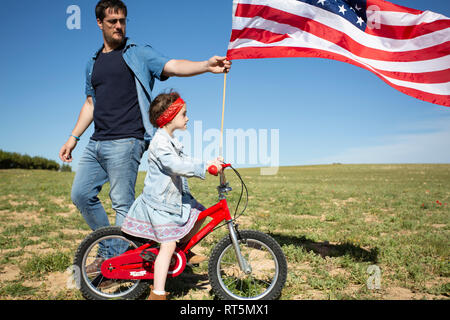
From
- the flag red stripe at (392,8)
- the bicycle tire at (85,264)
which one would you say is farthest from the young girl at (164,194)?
the flag red stripe at (392,8)

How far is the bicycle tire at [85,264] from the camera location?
3360 millimetres

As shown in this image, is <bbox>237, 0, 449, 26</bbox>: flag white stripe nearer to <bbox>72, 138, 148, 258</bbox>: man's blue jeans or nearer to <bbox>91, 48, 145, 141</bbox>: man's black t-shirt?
<bbox>91, 48, 145, 141</bbox>: man's black t-shirt

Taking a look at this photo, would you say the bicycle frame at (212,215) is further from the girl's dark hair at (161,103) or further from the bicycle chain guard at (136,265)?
the girl's dark hair at (161,103)

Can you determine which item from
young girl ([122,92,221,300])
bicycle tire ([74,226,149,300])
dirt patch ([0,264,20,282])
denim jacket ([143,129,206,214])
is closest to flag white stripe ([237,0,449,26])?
young girl ([122,92,221,300])

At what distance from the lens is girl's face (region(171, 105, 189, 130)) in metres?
3.24

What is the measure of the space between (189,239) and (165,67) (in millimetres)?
2018

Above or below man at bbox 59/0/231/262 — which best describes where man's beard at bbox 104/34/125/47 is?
above

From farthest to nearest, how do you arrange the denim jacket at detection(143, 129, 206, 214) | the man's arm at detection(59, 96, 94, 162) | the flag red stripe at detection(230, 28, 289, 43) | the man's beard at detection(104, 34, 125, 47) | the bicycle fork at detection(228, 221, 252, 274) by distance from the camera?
1. the flag red stripe at detection(230, 28, 289, 43)
2. the man's arm at detection(59, 96, 94, 162)
3. the man's beard at detection(104, 34, 125, 47)
4. the bicycle fork at detection(228, 221, 252, 274)
5. the denim jacket at detection(143, 129, 206, 214)

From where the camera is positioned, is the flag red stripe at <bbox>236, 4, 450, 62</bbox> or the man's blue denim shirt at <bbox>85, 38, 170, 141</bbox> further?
the flag red stripe at <bbox>236, 4, 450, 62</bbox>

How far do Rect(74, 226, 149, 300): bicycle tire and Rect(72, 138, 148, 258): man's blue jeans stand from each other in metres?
0.20

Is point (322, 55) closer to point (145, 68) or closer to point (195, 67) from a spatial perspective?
point (195, 67)
